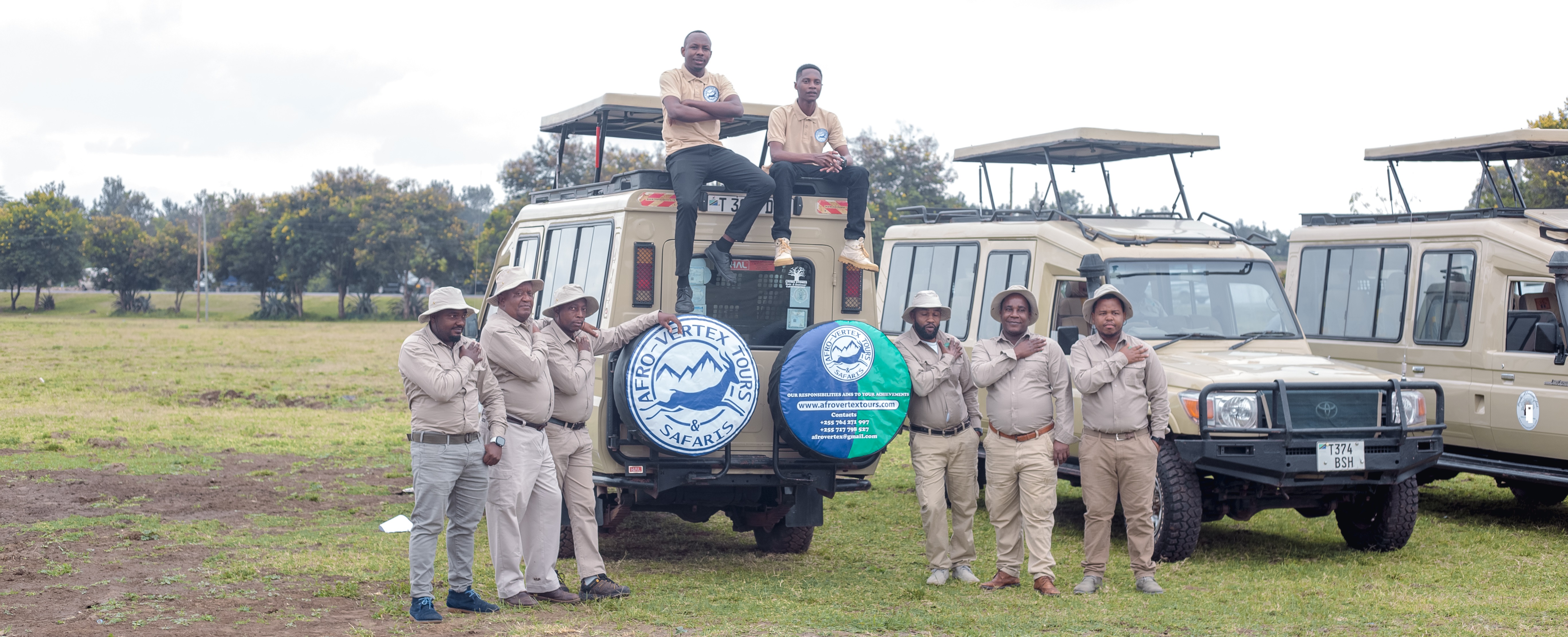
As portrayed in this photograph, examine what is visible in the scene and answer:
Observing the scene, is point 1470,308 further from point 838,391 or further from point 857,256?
point 838,391

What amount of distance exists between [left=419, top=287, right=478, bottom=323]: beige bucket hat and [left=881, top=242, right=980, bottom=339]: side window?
195 inches

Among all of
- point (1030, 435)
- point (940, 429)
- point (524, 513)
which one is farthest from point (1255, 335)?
point (524, 513)

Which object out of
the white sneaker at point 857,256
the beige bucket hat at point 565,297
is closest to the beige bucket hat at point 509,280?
the beige bucket hat at point 565,297

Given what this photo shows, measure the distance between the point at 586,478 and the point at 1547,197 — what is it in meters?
20.0

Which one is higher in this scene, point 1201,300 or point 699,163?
point 699,163

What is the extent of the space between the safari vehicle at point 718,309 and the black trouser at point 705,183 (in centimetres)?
14

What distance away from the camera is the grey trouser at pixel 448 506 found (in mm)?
6824

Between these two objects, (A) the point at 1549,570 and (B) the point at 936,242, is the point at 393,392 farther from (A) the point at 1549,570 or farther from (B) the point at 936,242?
(A) the point at 1549,570

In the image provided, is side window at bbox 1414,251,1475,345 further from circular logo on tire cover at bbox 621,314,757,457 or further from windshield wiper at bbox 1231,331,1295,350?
circular logo on tire cover at bbox 621,314,757,457

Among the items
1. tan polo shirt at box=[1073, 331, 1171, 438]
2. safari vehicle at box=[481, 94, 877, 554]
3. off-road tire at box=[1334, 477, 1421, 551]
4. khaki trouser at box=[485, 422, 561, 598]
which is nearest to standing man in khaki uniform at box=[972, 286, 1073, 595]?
tan polo shirt at box=[1073, 331, 1171, 438]

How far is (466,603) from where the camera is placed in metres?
7.19

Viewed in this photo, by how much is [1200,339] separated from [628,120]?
14.6 ft

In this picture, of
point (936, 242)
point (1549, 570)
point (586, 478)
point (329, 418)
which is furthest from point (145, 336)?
point (1549, 570)

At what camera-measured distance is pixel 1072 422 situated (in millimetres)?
8047
